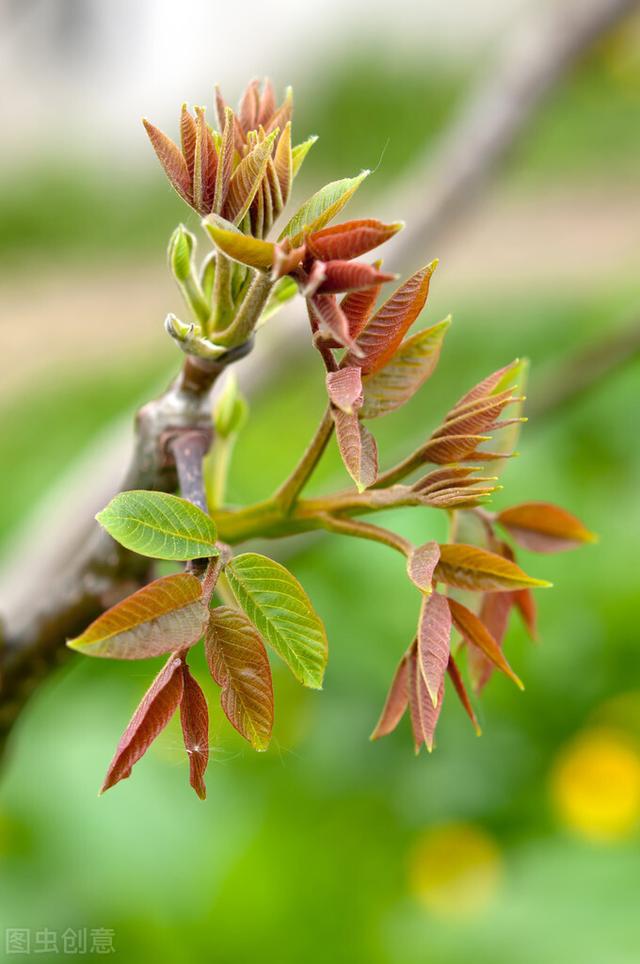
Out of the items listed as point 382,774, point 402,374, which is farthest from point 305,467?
point 382,774

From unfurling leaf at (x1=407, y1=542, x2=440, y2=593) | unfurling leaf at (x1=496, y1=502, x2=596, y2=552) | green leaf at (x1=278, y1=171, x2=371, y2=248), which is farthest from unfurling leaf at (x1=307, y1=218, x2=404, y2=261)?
unfurling leaf at (x1=496, y1=502, x2=596, y2=552)

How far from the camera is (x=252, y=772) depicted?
173cm

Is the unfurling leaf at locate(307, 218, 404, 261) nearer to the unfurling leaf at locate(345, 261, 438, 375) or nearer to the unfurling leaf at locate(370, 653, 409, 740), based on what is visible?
the unfurling leaf at locate(345, 261, 438, 375)

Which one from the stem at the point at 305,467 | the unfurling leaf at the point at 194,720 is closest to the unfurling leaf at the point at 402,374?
the stem at the point at 305,467

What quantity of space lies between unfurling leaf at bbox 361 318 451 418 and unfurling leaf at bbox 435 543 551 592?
0.22 ft

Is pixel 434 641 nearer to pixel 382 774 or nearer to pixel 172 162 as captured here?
pixel 172 162

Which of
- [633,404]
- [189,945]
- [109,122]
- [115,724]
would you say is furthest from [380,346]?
[109,122]

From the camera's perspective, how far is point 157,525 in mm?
375

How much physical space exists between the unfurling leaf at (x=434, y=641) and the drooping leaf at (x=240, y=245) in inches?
5.7

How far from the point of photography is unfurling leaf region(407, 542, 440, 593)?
381 millimetres

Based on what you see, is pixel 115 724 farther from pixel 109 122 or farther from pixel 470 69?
pixel 109 122

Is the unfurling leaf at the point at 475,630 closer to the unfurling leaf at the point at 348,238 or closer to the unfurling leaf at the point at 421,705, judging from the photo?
the unfurling leaf at the point at 421,705

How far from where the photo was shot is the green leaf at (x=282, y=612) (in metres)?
0.37

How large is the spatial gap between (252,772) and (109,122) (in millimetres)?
7919
